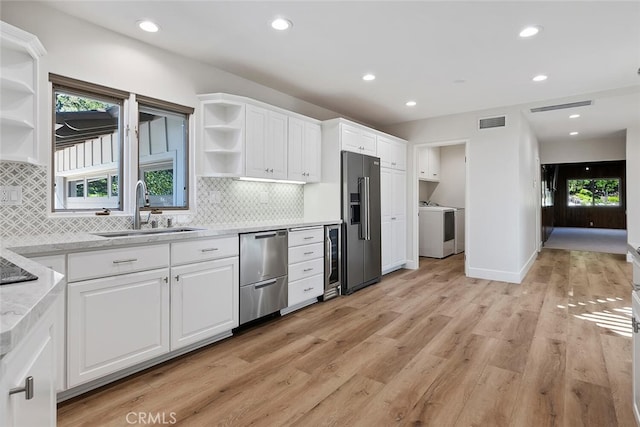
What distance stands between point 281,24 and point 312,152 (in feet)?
5.72

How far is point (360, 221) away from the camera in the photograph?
4.39 m

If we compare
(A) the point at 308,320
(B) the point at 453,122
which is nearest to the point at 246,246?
(A) the point at 308,320

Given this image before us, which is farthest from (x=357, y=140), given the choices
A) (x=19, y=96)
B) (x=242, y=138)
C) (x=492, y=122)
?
(x=19, y=96)

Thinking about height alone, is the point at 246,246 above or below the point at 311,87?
below

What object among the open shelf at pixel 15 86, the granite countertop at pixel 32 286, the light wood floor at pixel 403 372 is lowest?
the light wood floor at pixel 403 372

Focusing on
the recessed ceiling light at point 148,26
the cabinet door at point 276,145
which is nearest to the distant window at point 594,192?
the cabinet door at point 276,145

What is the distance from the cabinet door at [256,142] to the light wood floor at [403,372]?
1.52m

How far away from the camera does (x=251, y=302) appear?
9.93 feet

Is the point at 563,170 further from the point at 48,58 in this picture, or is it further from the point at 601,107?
the point at 48,58

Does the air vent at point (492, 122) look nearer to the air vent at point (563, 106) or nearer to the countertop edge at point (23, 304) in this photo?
the air vent at point (563, 106)

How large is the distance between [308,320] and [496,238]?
10.5ft

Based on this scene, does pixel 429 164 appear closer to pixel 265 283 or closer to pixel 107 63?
pixel 265 283

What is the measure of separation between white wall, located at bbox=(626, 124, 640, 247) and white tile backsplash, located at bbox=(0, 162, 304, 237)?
19.9ft

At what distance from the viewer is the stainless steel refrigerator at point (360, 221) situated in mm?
4199
